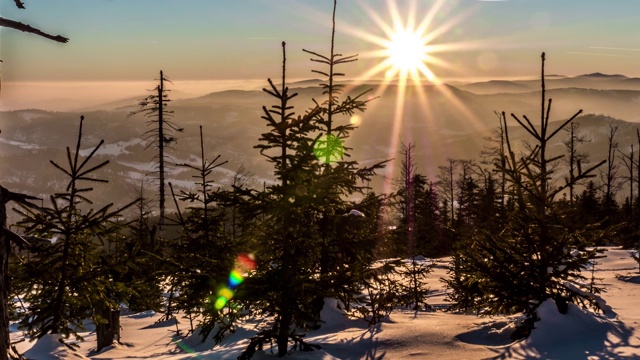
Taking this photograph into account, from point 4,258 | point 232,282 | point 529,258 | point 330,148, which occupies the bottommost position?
point 232,282

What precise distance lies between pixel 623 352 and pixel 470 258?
3.45 m

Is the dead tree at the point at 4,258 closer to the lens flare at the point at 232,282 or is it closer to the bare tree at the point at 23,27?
the bare tree at the point at 23,27

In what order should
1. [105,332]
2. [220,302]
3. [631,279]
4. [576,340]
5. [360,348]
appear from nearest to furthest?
[220,302] < [576,340] < [360,348] < [105,332] < [631,279]

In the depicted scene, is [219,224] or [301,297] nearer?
[301,297]

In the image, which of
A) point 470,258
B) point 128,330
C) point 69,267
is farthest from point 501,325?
point 128,330

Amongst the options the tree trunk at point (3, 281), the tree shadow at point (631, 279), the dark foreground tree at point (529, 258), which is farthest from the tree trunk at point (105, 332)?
the tree shadow at point (631, 279)

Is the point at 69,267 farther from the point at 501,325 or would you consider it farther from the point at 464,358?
the point at 501,325

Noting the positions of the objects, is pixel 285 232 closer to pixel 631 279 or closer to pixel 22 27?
pixel 22 27

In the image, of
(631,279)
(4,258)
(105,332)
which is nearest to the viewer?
(4,258)

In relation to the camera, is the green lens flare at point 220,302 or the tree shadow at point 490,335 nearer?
the green lens flare at point 220,302

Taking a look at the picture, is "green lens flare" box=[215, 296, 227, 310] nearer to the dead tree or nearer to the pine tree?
the pine tree

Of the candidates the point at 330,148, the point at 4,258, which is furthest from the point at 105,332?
the point at 4,258

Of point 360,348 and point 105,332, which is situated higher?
point 360,348

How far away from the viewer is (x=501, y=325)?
41.9ft
